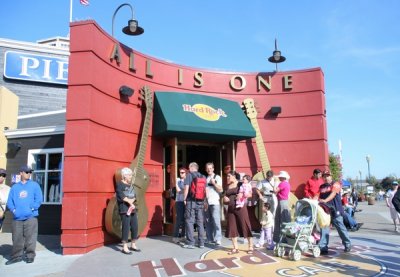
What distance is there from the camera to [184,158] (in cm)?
1084

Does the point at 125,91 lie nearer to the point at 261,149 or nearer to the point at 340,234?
the point at 261,149

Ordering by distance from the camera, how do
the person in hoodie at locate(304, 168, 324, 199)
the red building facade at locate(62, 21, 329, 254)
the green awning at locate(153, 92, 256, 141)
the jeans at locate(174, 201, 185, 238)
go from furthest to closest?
the green awning at locate(153, 92, 256, 141)
the person in hoodie at locate(304, 168, 324, 199)
the jeans at locate(174, 201, 185, 238)
the red building facade at locate(62, 21, 329, 254)

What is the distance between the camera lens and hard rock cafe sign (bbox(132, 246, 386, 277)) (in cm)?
526

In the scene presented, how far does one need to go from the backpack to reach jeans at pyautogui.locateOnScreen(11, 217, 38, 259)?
9.71 feet

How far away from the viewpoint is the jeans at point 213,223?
760cm

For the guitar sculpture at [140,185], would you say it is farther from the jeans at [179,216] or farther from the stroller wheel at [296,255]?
the stroller wheel at [296,255]

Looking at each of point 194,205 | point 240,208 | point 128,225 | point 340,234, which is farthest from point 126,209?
point 340,234

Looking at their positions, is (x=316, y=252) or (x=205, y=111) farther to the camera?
(x=205, y=111)

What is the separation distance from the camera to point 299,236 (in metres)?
6.20

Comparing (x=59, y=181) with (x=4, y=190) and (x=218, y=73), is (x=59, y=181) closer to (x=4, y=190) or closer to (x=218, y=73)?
(x=4, y=190)

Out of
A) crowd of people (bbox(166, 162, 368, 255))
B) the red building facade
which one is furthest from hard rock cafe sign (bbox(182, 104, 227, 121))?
crowd of people (bbox(166, 162, 368, 255))

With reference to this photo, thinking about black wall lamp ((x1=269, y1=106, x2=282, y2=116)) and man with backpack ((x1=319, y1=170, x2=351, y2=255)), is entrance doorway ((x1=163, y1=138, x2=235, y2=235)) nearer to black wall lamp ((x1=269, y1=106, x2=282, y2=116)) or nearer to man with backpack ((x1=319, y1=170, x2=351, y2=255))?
black wall lamp ((x1=269, y1=106, x2=282, y2=116))

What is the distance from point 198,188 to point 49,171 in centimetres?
487

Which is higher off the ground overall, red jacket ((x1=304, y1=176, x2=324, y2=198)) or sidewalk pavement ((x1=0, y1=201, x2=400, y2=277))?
red jacket ((x1=304, y1=176, x2=324, y2=198))
